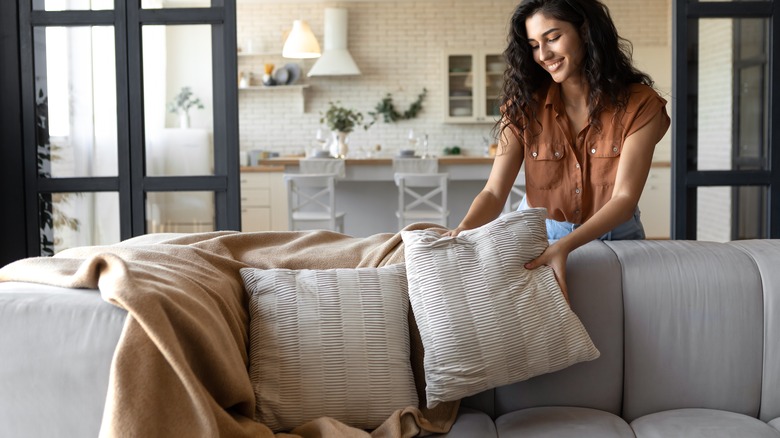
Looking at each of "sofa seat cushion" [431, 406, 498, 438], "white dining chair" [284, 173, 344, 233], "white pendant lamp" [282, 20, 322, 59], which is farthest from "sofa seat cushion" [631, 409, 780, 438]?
"white pendant lamp" [282, 20, 322, 59]

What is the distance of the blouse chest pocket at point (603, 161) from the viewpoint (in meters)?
2.61

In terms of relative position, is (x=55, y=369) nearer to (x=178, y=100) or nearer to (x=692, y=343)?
(x=692, y=343)

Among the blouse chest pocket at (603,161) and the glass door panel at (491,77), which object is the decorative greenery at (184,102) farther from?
the glass door panel at (491,77)

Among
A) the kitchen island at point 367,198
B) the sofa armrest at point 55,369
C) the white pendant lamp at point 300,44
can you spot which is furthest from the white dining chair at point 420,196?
the sofa armrest at point 55,369

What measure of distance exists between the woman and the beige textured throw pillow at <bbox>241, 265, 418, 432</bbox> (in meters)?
0.42

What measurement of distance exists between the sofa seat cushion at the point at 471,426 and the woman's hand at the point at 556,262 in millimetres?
366

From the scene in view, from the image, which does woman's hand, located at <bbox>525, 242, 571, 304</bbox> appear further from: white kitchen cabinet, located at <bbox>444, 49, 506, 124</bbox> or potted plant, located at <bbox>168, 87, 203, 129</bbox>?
white kitchen cabinet, located at <bbox>444, 49, 506, 124</bbox>

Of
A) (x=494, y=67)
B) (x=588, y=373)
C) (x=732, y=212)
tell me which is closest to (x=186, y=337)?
(x=588, y=373)

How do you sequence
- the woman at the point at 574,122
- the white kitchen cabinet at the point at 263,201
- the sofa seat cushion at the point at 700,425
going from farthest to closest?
1. the white kitchen cabinet at the point at 263,201
2. the woman at the point at 574,122
3. the sofa seat cushion at the point at 700,425

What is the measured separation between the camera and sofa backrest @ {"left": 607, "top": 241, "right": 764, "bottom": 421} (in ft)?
7.63

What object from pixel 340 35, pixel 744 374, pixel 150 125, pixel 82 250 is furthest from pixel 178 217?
pixel 340 35

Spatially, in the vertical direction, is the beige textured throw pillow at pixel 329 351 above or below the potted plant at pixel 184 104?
below

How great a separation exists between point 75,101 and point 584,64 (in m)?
2.57

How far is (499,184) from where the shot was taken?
8.85ft
